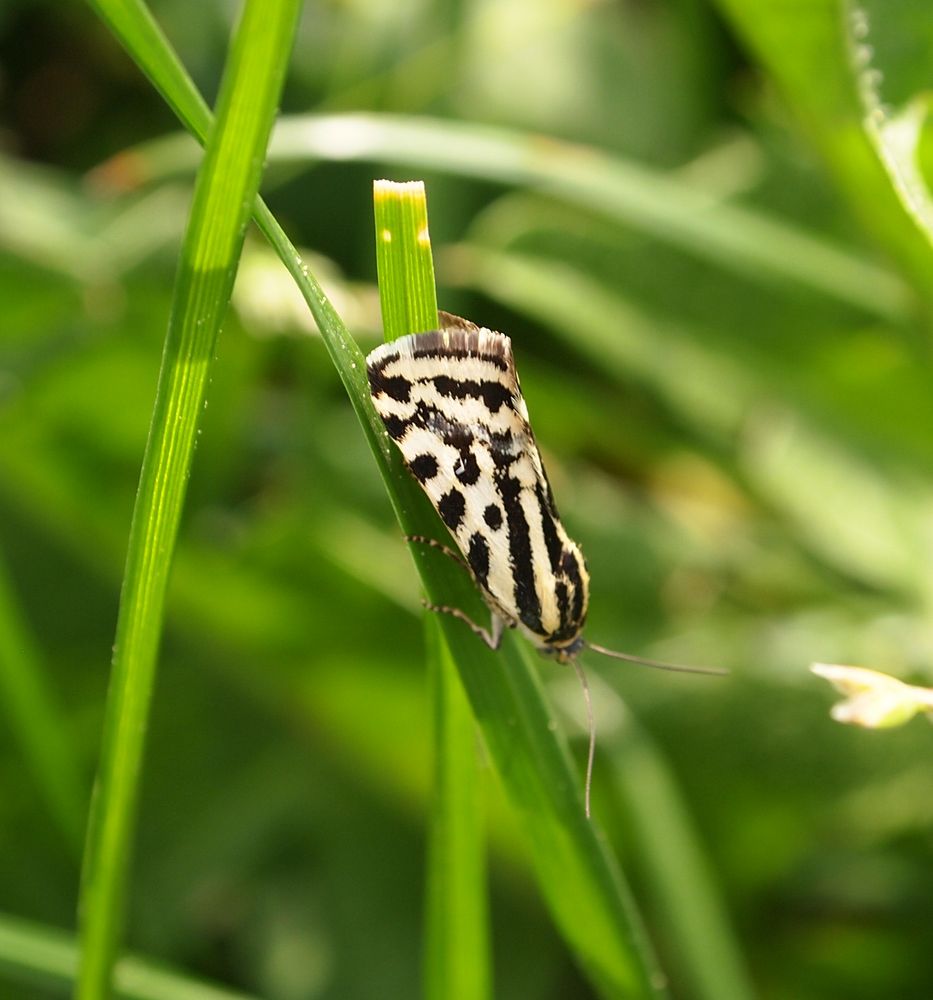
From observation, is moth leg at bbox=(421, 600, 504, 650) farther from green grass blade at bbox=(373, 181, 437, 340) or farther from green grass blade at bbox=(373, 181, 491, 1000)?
green grass blade at bbox=(373, 181, 437, 340)

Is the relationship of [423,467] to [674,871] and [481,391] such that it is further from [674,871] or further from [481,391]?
[674,871]

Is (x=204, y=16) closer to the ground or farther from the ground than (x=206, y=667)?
farther from the ground

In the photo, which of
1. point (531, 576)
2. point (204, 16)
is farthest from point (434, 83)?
point (531, 576)

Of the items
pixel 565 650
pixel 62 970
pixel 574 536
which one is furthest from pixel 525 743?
pixel 574 536

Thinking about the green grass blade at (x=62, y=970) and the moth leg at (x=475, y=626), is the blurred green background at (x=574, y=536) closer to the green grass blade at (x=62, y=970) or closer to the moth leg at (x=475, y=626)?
the green grass blade at (x=62, y=970)

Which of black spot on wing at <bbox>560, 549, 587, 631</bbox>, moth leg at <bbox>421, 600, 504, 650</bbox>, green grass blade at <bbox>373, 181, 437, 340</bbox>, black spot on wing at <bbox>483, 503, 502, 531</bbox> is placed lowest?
moth leg at <bbox>421, 600, 504, 650</bbox>

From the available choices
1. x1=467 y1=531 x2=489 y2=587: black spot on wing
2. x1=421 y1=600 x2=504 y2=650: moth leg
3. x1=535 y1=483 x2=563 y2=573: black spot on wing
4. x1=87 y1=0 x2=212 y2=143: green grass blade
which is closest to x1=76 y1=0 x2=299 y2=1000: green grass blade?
x1=87 y1=0 x2=212 y2=143: green grass blade

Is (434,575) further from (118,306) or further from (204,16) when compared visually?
(204,16)

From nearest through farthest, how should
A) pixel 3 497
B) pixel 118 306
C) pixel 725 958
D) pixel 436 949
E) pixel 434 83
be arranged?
pixel 436 949 → pixel 725 958 → pixel 118 306 → pixel 3 497 → pixel 434 83
